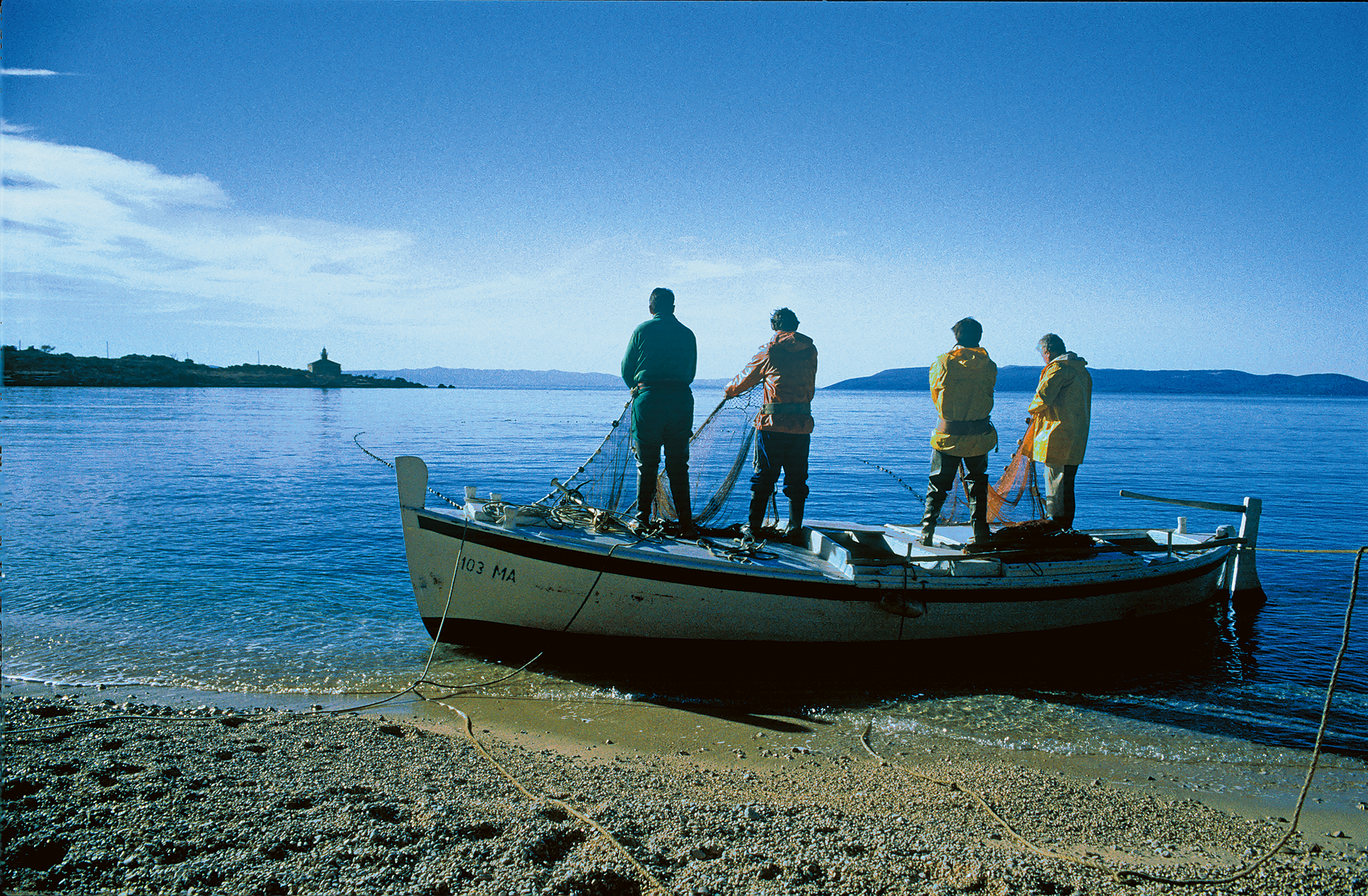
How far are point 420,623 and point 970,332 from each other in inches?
308

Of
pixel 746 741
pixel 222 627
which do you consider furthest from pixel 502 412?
pixel 746 741

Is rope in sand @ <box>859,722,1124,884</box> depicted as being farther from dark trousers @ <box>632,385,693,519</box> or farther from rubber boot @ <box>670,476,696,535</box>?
dark trousers @ <box>632,385,693,519</box>

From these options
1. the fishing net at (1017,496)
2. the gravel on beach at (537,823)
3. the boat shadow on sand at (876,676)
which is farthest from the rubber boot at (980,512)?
the gravel on beach at (537,823)

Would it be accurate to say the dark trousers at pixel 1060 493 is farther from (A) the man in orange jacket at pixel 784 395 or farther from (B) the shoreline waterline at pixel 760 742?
(A) the man in orange jacket at pixel 784 395

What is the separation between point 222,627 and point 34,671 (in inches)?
79.0

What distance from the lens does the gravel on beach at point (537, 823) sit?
388cm

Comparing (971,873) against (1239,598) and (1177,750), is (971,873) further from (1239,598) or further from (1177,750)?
(1239,598)

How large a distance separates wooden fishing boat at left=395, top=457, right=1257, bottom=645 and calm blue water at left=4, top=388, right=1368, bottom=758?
0.53 m

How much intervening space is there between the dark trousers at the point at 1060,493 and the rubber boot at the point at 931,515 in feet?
4.20

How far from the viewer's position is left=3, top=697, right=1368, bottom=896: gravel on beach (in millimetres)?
3879

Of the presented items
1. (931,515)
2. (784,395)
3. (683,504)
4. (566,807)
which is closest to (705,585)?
(683,504)

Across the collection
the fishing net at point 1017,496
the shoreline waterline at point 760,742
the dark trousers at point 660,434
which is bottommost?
the shoreline waterline at point 760,742

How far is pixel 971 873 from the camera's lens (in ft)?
13.4

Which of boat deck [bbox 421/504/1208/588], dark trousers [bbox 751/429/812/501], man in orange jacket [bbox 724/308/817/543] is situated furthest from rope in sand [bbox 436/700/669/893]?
dark trousers [bbox 751/429/812/501]
